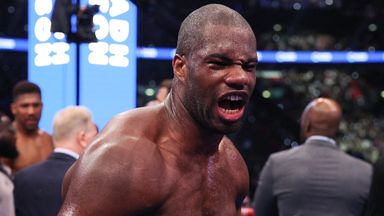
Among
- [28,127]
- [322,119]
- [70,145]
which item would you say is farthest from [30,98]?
[322,119]

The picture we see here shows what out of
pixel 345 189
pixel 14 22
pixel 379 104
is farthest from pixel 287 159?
pixel 379 104

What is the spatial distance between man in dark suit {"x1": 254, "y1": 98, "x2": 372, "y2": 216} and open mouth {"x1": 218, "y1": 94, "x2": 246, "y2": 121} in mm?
2168

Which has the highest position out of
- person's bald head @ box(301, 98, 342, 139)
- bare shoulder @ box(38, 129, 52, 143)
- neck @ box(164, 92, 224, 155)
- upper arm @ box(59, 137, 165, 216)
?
neck @ box(164, 92, 224, 155)

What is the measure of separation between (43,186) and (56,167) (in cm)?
12

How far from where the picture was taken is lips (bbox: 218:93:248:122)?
203 centimetres

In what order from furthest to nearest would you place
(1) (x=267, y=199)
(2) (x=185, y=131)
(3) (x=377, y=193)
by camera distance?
(1) (x=267, y=199)
(3) (x=377, y=193)
(2) (x=185, y=131)

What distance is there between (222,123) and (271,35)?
33.7 ft

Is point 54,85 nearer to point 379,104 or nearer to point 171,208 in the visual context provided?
point 171,208

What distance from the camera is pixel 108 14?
233 inches

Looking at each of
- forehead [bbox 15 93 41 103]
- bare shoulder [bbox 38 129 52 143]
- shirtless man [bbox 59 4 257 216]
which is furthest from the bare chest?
bare shoulder [bbox 38 129 52 143]

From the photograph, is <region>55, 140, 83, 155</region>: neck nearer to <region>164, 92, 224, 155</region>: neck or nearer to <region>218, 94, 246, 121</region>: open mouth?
<region>164, 92, 224, 155</region>: neck

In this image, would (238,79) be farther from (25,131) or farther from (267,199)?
(25,131)

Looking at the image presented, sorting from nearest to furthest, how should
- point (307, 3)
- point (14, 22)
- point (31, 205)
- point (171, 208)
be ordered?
point (171, 208), point (31, 205), point (14, 22), point (307, 3)

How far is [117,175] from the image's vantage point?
6.61ft
